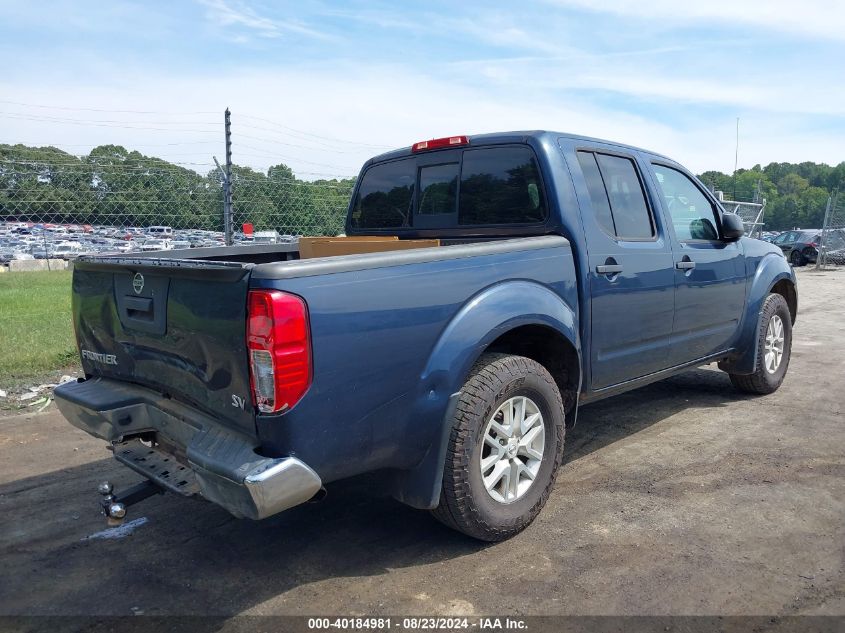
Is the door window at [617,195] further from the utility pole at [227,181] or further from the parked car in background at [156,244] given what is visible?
the parked car in background at [156,244]

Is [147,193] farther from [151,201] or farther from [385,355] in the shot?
[385,355]

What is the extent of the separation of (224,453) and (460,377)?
3.40ft

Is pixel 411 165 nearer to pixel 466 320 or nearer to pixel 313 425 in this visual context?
pixel 466 320

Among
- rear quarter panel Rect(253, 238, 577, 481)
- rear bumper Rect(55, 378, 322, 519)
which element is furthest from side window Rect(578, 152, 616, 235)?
rear bumper Rect(55, 378, 322, 519)

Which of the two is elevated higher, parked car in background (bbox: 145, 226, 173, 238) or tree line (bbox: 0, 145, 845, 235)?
tree line (bbox: 0, 145, 845, 235)

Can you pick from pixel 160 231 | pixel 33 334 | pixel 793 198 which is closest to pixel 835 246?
pixel 160 231

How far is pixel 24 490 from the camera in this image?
165 inches

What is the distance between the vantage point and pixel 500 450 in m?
3.37

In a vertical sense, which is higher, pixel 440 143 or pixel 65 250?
pixel 440 143

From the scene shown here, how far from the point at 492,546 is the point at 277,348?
5.00 feet

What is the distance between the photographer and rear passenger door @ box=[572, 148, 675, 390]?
4.01 metres

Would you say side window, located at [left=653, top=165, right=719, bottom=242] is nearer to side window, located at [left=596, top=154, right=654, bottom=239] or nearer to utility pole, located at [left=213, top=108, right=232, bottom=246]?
side window, located at [left=596, top=154, right=654, bottom=239]

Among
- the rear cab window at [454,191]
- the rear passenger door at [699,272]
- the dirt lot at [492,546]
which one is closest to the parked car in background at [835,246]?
the rear passenger door at [699,272]

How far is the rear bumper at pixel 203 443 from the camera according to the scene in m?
2.58
